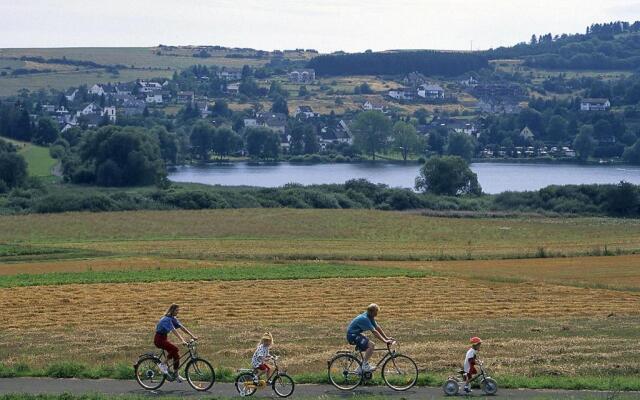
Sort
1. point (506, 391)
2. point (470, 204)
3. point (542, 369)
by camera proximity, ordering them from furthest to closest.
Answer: point (470, 204)
point (542, 369)
point (506, 391)

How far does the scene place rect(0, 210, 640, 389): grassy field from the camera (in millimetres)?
25203

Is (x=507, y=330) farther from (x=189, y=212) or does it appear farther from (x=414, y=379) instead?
(x=189, y=212)

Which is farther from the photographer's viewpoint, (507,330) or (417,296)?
(417,296)

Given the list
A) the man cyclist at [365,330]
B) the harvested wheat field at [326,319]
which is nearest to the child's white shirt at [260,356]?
the man cyclist at [365,330]

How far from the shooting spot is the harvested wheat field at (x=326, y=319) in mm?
25062

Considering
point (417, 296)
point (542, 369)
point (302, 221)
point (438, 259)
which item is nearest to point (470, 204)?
point (302, 221)

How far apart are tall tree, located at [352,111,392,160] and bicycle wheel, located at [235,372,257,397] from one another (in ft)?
495

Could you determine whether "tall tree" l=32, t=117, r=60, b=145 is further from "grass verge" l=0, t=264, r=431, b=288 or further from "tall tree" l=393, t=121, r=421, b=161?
"grass verge" l=0, t=264, r=431, b=288

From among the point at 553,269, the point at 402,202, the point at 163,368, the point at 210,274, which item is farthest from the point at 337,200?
the point at 163,368

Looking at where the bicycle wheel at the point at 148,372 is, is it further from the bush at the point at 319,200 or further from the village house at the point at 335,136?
the village house at the point at 335,136

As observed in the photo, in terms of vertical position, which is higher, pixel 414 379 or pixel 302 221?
pixel 414 379

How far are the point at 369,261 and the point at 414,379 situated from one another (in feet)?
100

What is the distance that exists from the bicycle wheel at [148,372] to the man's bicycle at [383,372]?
3.30 m

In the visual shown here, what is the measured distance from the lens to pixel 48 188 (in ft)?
323
